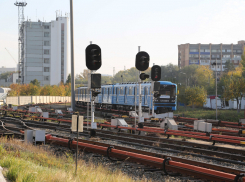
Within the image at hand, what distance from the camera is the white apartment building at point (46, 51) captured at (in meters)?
127

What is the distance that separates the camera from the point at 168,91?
1156 inches

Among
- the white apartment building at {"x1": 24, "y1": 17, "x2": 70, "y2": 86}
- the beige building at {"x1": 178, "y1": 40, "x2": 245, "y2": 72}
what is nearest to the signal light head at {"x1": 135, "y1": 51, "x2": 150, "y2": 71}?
the white apartment building at {"x1": 24, "y1": 17, "x2": 70, "y2": 86}

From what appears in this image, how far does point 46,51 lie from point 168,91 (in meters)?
109

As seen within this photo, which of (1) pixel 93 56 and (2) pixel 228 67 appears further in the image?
(2) pixel 228 67

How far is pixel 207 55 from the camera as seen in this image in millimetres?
136250

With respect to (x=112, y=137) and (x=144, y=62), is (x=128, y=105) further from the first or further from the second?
(x=112, y=137)

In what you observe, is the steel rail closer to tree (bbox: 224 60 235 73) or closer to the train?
the train

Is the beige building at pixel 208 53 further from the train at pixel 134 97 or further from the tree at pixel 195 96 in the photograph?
the train at pixel 134 97

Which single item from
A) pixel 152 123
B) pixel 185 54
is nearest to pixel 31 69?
pixel 185 54

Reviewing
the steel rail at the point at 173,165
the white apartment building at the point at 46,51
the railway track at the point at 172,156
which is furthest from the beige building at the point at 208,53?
the steel rail at the point at 173,165

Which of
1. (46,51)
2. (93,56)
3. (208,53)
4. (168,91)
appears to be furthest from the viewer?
(208,53)

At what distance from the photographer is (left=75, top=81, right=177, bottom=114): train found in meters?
28.8

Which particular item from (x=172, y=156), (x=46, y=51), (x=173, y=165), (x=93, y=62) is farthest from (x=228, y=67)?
(x=173, y=165)

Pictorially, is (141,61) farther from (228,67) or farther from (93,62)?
(228,67)
